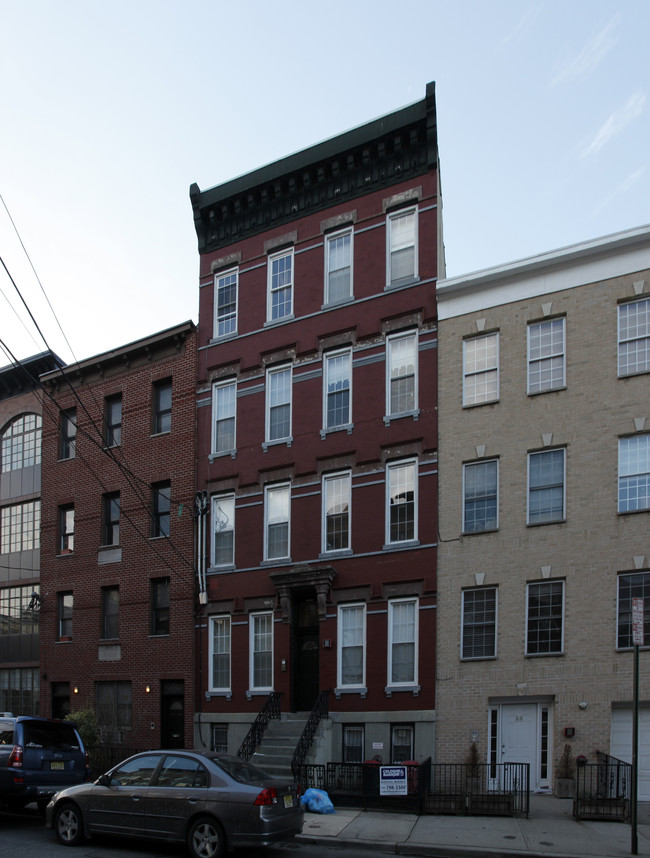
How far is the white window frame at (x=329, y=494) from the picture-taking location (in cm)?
2286

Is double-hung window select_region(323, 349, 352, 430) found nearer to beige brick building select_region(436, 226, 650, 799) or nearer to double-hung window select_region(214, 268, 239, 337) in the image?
beige brick building select_region(436, 226, 650, 799)

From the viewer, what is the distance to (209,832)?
509 inches

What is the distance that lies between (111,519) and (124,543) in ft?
4.16

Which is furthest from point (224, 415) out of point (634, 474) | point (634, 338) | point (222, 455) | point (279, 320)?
point (634, 474)

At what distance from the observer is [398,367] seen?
75.1 feet

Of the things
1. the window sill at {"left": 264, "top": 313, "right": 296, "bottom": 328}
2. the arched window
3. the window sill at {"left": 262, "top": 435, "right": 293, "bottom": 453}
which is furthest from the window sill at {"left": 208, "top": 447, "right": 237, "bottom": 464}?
the arched window

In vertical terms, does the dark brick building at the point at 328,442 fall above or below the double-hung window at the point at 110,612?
above

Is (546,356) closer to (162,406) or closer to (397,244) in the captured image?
(397,244)

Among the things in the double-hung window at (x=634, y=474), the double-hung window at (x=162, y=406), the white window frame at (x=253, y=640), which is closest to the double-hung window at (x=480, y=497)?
the double-hung window at (x=634, y=474)

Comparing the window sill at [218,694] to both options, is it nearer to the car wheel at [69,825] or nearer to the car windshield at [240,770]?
the car wheel at [69,825]

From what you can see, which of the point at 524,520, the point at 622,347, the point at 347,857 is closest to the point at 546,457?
the point at 524,520

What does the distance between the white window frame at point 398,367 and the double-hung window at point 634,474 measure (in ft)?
16.9

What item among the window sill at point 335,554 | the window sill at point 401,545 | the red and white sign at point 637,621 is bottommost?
the red and white sign at point 637,621

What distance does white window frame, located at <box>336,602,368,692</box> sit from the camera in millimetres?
21844
